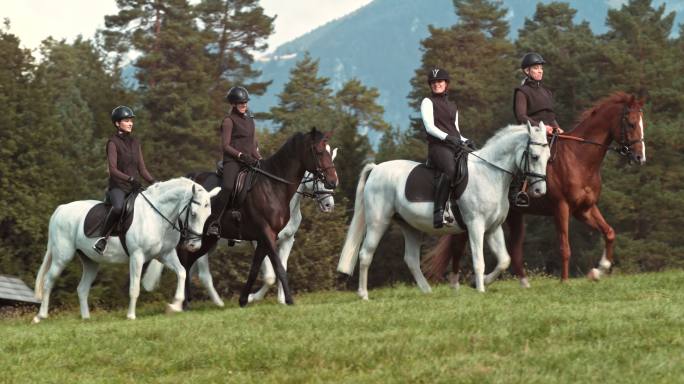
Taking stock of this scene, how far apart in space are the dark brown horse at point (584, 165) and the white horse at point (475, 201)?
36.8 inches

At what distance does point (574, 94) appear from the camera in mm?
63281

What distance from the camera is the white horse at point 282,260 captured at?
1870cm

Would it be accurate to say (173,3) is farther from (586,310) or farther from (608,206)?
(586,310)

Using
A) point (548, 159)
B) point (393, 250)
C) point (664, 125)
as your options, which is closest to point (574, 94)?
point (664, 125)

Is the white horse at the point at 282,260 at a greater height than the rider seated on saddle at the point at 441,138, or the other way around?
the rider seated on saddle at the point at 441,138

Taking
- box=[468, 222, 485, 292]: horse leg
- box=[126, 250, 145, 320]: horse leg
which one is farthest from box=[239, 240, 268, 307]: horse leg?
box=[468, 222, 485, 292]: horse leg

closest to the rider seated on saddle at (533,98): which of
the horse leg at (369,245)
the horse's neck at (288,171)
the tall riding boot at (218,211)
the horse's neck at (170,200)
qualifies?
the horse leg at (369,245)

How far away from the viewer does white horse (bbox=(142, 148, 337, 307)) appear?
18703mm

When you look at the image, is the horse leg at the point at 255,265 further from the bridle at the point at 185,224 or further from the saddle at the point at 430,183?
the saddle at the point at 430,183

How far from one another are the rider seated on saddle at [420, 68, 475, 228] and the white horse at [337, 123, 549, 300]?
0.95 feet

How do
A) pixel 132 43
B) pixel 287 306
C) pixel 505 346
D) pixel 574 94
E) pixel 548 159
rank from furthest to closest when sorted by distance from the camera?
pixel 132 43 → pixel 574 94 → pixel 548 159 → pixel 287 306 → pixel 505 346

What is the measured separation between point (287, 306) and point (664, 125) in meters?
46.6

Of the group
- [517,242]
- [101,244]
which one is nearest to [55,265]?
[101,244]

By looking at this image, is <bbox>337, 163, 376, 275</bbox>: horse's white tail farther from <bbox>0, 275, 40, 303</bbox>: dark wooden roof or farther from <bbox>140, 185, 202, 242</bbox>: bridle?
<bbox>0, 275, 40, 303</bbox>: dark wooden roof
